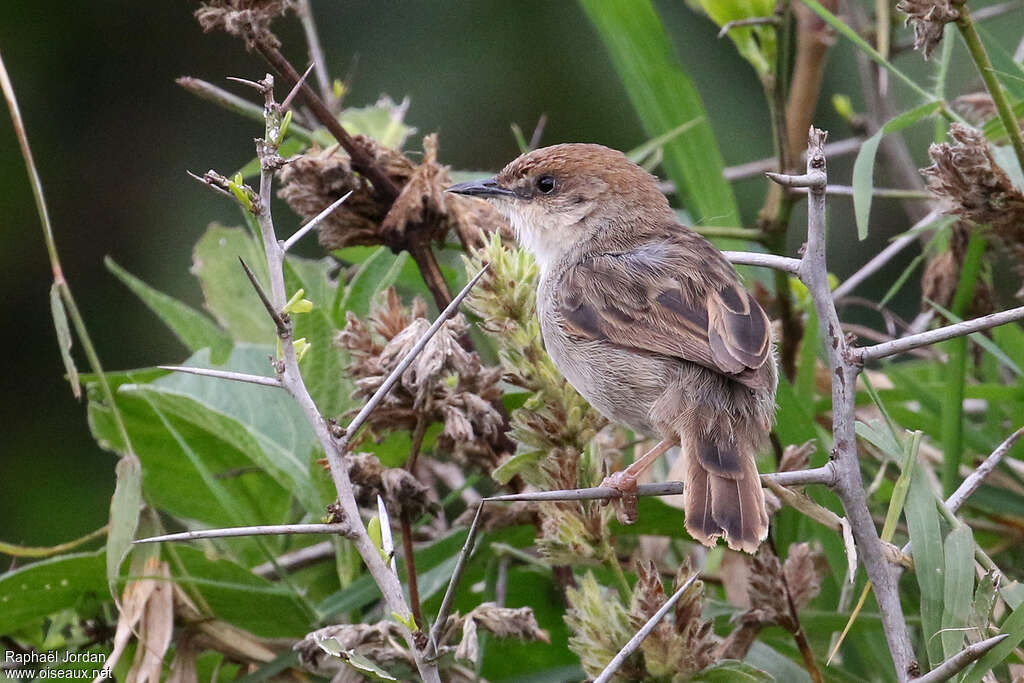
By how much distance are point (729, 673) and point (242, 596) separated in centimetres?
112

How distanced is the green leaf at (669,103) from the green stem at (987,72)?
98cm

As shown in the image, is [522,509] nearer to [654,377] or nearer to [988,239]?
[654,377]

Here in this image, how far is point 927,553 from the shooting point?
2.16 meters

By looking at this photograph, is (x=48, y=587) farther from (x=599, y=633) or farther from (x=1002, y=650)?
(x=1002, y=650)

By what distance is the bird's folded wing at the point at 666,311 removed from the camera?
9.29ft

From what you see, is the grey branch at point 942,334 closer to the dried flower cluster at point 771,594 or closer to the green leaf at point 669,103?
the dried flower cluster at point 771,594

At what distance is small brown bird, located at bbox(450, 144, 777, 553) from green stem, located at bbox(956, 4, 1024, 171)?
674 millimetres

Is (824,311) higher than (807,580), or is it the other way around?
(824,311)

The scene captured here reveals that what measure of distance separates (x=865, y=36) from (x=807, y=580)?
7.30ft

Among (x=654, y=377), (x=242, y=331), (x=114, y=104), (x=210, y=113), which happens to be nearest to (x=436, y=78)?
(x=210, y=113)

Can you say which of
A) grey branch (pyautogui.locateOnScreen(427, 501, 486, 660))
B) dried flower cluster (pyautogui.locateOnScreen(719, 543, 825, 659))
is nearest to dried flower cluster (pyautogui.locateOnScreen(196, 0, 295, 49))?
grey branch (pyautogui.locateOnScreen(427, 501, 486, 660))

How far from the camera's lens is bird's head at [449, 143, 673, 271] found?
3.64 meters

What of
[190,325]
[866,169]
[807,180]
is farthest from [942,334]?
[190,325]

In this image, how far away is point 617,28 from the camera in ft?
11.4
